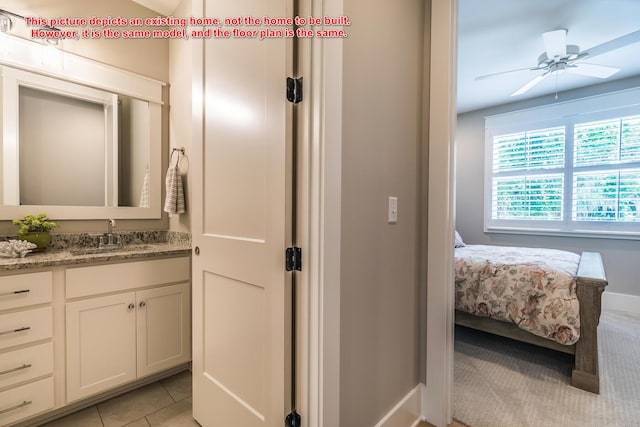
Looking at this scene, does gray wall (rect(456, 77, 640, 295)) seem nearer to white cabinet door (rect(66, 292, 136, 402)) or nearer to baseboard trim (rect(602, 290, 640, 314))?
baseboard trim (rect(602, 290, 640, 314))

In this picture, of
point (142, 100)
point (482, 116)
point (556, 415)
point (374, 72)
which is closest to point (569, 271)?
point (556, 415)

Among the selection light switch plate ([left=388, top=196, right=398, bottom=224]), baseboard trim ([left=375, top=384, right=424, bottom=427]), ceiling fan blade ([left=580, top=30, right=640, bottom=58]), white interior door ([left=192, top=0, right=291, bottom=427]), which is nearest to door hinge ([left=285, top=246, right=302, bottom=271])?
white interior door ([left=192, top=0, right=291, bottom=427])

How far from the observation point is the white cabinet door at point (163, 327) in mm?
1889

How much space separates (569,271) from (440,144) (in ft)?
5.01

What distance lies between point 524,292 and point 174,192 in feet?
8.97

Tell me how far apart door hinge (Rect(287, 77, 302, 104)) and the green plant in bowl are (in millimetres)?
1791

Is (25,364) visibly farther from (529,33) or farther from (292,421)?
(529,33)

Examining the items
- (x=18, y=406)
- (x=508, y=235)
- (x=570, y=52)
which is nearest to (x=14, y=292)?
(x=18, y=406)

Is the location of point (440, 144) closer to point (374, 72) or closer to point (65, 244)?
point (374, 72)

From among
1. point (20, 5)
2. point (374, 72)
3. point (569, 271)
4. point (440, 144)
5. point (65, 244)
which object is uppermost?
point (20, 5)

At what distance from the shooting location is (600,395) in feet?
6.10

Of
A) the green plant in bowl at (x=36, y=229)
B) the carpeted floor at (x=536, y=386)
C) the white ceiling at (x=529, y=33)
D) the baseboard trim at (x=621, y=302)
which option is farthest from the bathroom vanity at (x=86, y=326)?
the baseboard trim at (x=621, y=302)

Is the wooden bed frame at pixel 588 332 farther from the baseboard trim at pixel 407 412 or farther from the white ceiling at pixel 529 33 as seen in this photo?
the white ceiling at pixel 529 33

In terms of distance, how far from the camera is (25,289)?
4.82 feet
